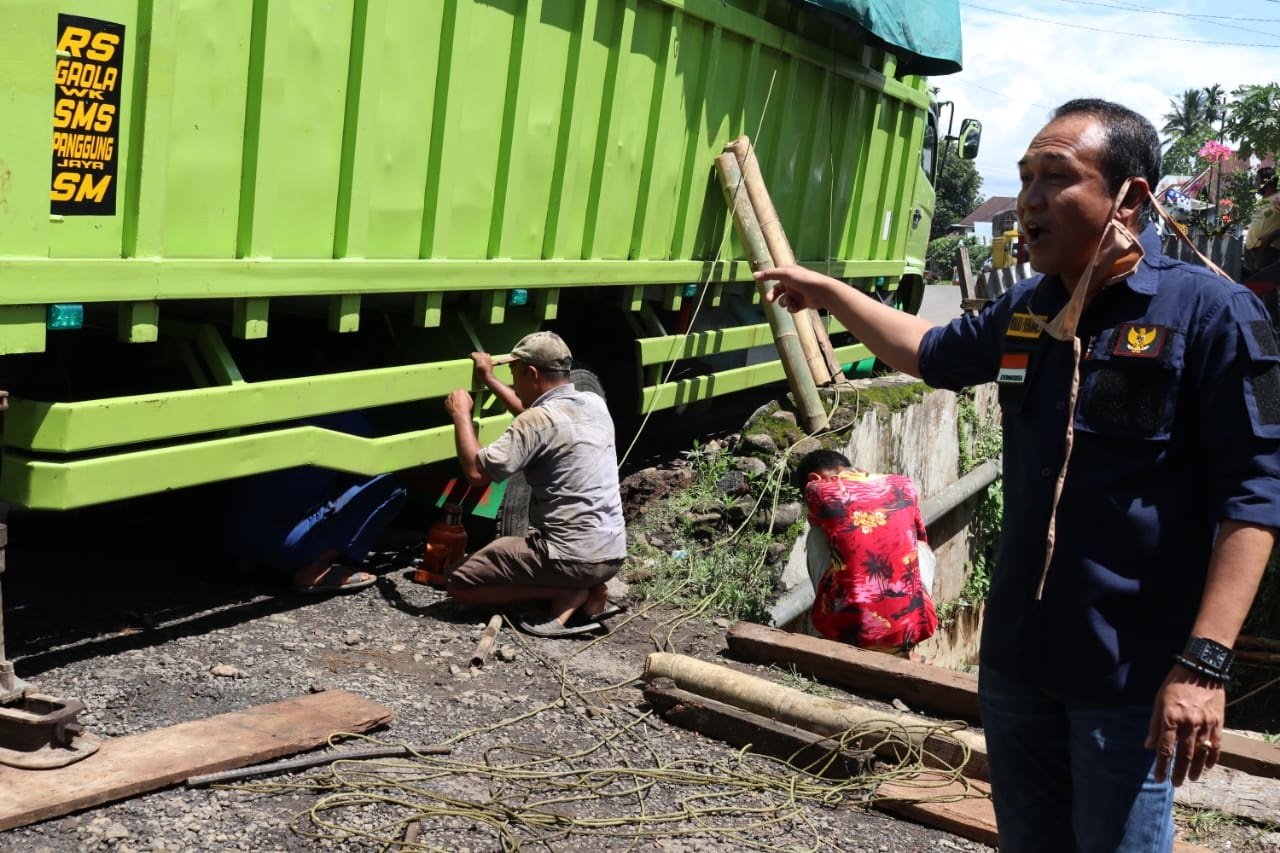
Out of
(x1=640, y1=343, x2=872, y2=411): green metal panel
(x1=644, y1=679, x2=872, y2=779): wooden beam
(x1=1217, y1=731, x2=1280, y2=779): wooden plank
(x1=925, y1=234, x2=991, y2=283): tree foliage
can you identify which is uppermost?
(x1=925, y1=234, x2=991, y2=283): tree foliage

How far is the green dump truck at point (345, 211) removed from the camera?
4199 mm

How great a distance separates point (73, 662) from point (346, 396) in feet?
4.59

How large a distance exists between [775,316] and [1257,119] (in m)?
9.19

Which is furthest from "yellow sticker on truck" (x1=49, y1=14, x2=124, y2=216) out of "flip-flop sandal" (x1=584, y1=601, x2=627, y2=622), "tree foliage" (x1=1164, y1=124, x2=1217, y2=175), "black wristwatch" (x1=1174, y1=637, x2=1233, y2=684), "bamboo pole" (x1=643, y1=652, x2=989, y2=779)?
"tree foliage" (x1=1164, y1=124, x2=1217, y2=175)

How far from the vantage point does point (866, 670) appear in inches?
211

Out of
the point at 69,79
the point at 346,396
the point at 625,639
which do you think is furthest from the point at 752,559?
the point at 69,79

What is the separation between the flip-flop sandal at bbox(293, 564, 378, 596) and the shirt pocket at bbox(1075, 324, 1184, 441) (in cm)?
411

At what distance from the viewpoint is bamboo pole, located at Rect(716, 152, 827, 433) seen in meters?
8.07

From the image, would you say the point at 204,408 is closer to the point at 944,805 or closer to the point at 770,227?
the point at 944,805

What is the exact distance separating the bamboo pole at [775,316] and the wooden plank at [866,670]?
94.4 inches

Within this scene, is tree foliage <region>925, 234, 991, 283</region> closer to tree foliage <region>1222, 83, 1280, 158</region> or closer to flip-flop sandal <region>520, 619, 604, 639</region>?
tree foliage <region>1222, 83, 1280, 158</region>

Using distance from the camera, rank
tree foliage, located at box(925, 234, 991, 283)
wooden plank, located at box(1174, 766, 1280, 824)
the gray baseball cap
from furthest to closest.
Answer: tree foliage, located at box(925, 234, 991, 283) < the gray baseball cap < wooden plank, located at box(1174, 766, 1280, 824)

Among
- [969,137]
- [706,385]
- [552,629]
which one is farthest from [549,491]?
[969,137]

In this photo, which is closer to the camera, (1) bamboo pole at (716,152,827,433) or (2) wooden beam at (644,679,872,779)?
(2) wooden beam at (644,679,872,779)
